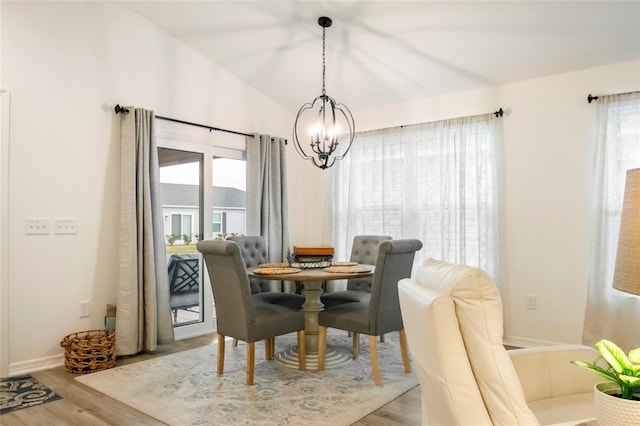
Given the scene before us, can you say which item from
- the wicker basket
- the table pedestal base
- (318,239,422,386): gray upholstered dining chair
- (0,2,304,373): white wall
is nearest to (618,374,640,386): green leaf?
(318,239,422,386): gray upholstered dining chair

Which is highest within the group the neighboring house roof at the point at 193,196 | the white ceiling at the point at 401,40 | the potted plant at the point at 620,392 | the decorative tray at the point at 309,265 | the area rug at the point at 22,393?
the white ceiling at the point at 401,40

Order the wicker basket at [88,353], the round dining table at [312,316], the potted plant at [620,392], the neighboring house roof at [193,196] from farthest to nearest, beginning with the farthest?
the neighboring house roof at [193,196]
the wicker basket at [88,353]
the round dining table at [312,316]
the potted plant at [620,392]

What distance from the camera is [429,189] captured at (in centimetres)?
448

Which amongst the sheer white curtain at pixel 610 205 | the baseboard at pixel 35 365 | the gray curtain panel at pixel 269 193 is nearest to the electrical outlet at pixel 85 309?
the baseboard at pixel 35 365

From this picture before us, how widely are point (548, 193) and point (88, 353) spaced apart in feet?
13.0

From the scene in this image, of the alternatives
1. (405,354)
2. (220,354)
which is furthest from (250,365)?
(405,354)

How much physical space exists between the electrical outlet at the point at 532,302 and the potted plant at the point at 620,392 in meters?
2.98

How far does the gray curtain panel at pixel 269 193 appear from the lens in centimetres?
482

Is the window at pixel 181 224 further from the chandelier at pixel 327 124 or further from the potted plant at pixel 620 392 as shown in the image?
the potted plant at pixel 620 392

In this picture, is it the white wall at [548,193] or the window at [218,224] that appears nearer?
the white wall at [548,193]

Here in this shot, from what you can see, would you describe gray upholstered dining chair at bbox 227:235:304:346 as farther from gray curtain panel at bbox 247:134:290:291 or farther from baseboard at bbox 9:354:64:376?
baseboard at bbox 9:354:64:376

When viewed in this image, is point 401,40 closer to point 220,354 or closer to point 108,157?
point 108,157

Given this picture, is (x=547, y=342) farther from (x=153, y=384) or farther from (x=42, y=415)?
(x=42, y=415)

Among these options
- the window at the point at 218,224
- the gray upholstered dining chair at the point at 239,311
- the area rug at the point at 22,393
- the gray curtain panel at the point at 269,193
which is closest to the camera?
the area rug at the point at 22,393
